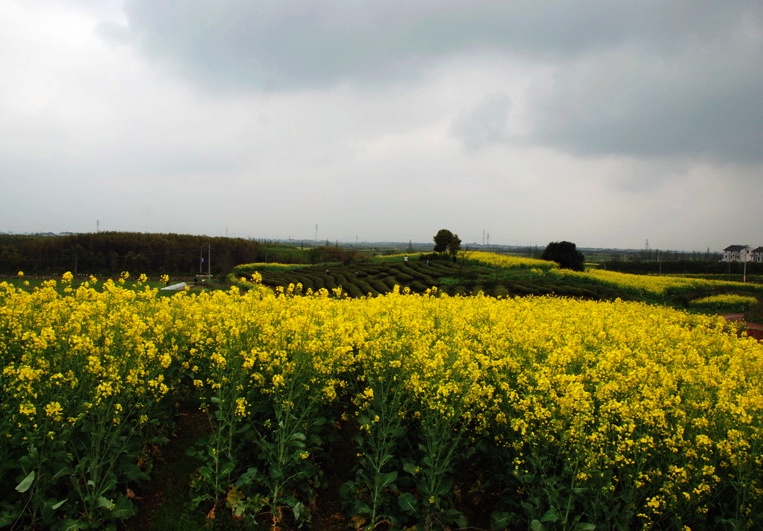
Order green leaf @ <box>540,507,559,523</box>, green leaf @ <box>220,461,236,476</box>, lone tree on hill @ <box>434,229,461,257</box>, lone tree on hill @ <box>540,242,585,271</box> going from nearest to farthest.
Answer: green leaf @ <box>540,507,559,523</box> < green leaf @ <box>220,461,236,476</box> < lone tree on hill @ <box>540,242,585,271</box> < lone tree on hill @ <box>434,229,461,257</box>

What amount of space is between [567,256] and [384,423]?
121ft

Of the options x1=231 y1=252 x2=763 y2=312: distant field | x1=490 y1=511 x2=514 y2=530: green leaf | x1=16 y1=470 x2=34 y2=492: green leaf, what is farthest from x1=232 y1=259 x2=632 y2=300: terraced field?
x1=16 y1=470 x2=34 y2=492: green leaf

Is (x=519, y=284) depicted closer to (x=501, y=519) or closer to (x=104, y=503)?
(x=501, y=519)

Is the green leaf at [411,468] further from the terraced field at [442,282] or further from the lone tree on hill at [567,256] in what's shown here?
the lone tree on hill at [567,256]

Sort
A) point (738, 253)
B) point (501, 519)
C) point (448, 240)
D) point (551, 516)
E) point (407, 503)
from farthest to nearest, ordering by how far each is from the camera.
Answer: point (738, 253) → point (448, 240) → point (407, 503) → point (501, 519) → point (551, 516)

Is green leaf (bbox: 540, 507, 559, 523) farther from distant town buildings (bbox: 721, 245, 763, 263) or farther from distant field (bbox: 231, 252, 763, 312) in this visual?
distant town buildings (bbox: 721, 245, 763, 263)

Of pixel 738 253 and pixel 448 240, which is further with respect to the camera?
pixel 738 253

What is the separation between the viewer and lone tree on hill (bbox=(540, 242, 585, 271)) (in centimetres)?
3878

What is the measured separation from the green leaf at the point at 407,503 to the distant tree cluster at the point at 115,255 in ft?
141

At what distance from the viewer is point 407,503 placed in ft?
16.1

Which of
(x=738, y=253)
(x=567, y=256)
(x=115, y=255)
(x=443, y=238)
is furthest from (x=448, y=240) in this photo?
(x=738, y=253)

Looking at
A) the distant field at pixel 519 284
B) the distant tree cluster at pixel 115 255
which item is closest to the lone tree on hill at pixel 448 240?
the distant field at pixel 519 284

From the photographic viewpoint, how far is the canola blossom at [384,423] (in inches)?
177

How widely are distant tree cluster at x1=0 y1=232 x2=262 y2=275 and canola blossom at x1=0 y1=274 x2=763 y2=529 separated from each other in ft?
136
